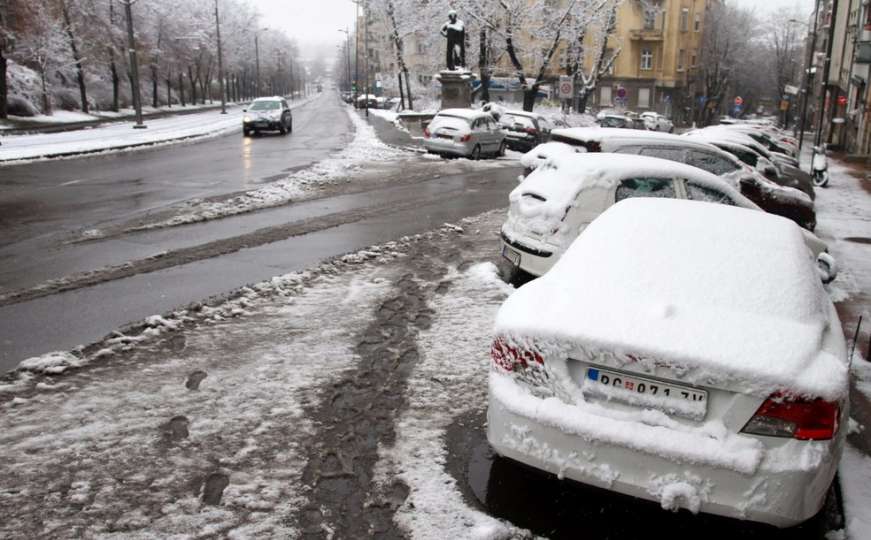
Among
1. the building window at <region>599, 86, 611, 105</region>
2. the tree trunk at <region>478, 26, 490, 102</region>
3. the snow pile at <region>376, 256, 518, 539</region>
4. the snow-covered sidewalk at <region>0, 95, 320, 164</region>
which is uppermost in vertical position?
the tree trunk at <region>478, 26, 490, 102</region>

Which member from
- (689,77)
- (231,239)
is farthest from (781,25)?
(231,239)

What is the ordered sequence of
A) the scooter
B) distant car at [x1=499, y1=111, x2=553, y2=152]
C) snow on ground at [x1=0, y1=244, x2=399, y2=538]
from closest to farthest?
snow on ground at [x1=0, y1=244, x2=399, y2=538]
the scooter
distant car at [x1=499, y1=111, x2=553, y2=152]

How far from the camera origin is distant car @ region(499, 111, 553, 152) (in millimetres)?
27984

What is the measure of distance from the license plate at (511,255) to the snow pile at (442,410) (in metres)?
0.34

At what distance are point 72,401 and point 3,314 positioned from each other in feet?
8.05

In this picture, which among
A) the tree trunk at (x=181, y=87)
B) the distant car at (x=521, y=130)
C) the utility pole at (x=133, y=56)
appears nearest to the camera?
the distant car at (x=521, y=130)

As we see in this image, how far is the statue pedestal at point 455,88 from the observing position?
32.5m

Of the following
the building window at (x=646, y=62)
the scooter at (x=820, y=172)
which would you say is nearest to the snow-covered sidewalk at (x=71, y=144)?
the scooter at (x=820, y=172)

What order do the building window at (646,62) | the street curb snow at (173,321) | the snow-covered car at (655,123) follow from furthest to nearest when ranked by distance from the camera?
the building window at (646,62) → the snow-covered car at (655,123) → the street curb snow at (173,321)

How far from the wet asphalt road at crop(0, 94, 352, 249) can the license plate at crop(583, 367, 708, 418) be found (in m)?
8.56

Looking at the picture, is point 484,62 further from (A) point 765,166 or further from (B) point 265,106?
(A) point 765,166

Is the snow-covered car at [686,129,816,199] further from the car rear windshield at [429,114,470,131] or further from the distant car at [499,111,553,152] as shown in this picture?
the distant car at [499,111,553,152]

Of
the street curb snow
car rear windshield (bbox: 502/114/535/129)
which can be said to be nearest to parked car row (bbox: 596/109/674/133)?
car rear windshield (bbox: 502/114/535/129)

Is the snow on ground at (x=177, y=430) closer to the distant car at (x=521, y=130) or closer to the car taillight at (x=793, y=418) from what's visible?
the car taillight at (x=793, y=418)
